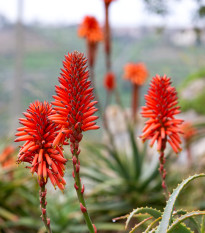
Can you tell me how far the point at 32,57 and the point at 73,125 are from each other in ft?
30.2

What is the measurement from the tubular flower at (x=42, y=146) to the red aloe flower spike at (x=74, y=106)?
0.04 meters

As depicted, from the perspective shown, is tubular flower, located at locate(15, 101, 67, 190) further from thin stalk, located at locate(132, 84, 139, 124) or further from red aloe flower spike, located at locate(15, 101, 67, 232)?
thin stalk, located at locate(132, 84, 139, 124)

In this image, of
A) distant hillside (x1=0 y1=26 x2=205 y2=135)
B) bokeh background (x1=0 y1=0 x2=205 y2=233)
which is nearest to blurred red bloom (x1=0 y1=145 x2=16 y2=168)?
bokeh background (x1=0 y1=0 x2=205 y2=233)

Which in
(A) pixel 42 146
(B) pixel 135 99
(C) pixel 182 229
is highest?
(B) pixel 135 99

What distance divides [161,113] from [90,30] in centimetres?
315

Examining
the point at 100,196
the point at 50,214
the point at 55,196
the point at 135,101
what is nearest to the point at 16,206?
the point at 50,214

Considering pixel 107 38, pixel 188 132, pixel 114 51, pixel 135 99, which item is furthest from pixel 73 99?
pixel 114 51

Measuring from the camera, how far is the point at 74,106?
2.82 ft

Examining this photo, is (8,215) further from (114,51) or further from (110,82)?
(114,51)

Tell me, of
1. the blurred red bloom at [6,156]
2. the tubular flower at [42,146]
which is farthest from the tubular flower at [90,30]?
the tubular flower at [42,146]

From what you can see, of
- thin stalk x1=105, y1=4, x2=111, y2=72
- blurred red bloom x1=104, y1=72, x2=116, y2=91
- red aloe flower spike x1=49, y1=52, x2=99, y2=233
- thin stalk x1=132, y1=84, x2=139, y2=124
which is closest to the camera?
red aloe flower spike x1=49, y1=52, x2=99, y2=233

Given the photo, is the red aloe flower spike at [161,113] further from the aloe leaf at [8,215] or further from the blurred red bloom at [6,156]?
the blurred red bloom at [6,156]

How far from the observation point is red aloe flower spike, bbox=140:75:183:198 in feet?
3.71

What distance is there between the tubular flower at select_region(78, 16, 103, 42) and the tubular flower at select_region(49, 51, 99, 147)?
3227 mm
